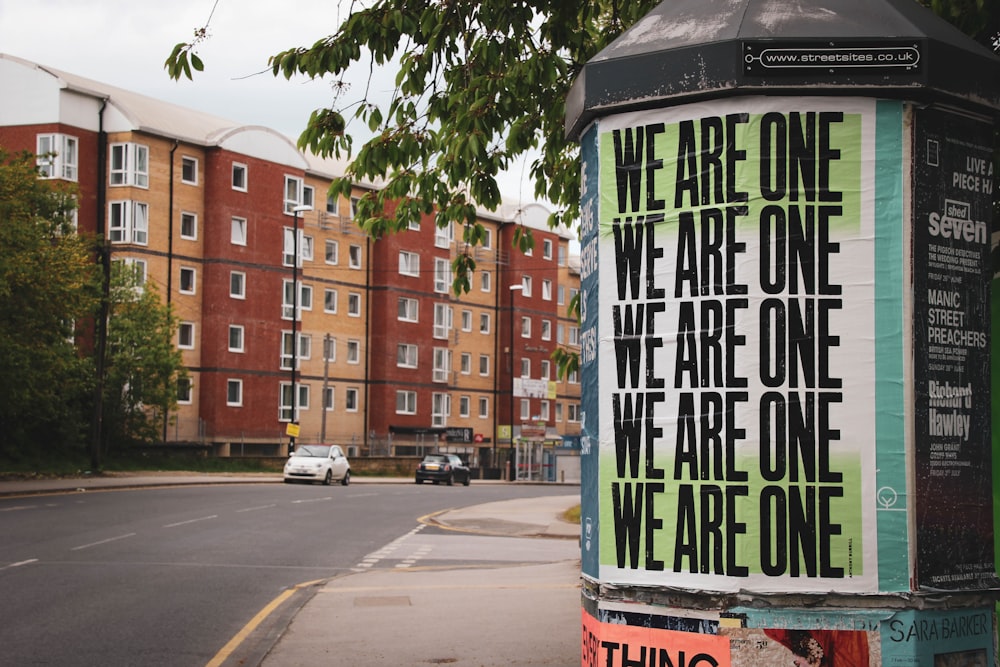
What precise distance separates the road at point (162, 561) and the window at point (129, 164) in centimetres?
2473

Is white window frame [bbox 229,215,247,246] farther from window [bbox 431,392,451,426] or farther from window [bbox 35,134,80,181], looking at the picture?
window [bbox 431,392,451,426]

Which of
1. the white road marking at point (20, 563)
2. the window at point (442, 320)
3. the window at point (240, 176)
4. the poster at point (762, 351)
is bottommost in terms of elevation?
the white road marking at point (20, 563)

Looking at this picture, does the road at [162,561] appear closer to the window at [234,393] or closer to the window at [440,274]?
the window at [234,393]

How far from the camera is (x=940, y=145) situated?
465 cm

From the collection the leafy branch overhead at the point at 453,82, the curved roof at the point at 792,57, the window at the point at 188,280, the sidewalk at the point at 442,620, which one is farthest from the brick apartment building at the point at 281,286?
the curved roof at the point at 792,57

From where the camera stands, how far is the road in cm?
1127

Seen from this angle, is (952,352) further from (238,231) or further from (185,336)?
(238,231)

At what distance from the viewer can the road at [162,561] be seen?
11.3 meters

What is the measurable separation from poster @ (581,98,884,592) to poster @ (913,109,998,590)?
0.20 m

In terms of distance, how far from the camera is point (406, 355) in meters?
75.0

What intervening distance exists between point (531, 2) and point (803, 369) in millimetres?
5574

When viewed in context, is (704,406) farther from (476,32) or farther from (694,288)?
(476,32)

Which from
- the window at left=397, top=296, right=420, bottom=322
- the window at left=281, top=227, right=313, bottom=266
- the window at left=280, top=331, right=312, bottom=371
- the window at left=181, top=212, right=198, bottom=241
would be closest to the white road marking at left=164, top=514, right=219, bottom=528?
the window at left=181, top=212, right=198, bottom=241

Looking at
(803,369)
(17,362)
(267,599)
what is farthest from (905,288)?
(17,362)
